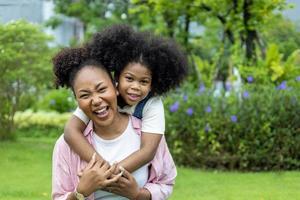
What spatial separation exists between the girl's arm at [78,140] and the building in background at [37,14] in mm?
10477

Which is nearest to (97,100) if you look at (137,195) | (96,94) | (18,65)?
(96,94)

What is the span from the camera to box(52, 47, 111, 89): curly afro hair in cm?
295

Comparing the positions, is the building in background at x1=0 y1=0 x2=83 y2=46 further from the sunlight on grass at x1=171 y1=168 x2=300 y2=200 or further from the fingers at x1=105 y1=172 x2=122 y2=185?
the fingers at x1=105 y1=172 x2=122 y2=185

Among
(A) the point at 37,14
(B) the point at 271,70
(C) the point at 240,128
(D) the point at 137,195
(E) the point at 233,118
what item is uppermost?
(D) the point at 137,195

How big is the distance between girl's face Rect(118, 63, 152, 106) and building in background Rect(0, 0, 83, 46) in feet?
34.2

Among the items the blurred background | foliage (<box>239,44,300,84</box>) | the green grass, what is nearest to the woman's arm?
the blurred background

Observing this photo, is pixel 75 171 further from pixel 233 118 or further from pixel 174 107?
pixel 174 107

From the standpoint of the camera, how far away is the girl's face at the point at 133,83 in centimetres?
309

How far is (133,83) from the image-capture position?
307 cm

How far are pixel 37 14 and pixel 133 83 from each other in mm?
25781

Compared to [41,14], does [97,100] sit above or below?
above

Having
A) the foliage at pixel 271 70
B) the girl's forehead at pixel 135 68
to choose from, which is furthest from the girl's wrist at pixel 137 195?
the foliage at pixel 271 70

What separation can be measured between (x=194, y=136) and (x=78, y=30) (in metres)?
24.7

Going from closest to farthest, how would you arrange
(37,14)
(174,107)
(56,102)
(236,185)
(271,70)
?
1. (236,185)
2. (174,107)
3. (271,70)
4. (56,102)
5. (37,14)
